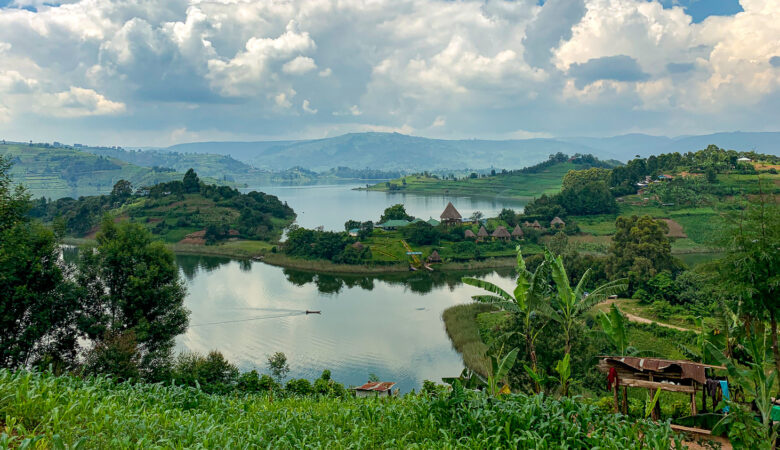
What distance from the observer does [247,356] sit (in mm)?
19594

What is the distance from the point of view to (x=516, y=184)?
102875mm

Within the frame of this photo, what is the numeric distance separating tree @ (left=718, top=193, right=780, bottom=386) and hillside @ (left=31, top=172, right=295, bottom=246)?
46.4 meters

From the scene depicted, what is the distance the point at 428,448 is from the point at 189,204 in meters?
60.4

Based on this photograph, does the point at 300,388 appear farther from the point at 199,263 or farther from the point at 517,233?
the point at 517,233

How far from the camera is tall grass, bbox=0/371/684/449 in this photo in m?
4.61

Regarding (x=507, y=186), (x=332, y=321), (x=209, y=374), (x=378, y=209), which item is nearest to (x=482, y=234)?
(x=332, y=321)

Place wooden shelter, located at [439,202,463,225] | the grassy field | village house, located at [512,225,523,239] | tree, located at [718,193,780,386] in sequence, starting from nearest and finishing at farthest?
1. tree, located at [718,193,780,386]
2. village house, located at [512,225,523,239]
3. wooden shelter, located at [439,202,463,225]
4. the grassy field

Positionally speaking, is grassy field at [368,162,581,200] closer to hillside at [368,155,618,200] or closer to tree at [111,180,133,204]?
hillside at [368,155,618,200]

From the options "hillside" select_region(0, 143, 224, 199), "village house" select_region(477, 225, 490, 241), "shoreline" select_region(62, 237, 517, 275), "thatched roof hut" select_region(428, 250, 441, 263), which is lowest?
"shoreline" select_region(62, 237, 517, 275)

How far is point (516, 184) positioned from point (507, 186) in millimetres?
2057

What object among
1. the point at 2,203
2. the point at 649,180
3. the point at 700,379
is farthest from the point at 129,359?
the point at 649,180

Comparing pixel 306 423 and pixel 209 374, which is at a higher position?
pixel 306 423

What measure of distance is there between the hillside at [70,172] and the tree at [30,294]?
401ft

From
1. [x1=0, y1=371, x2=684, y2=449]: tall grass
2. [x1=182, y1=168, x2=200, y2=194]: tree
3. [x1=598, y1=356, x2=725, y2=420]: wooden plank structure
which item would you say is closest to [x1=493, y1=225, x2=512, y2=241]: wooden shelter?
[x1=598, y1=356, x2=725, y2=420]: wooden plank structure
